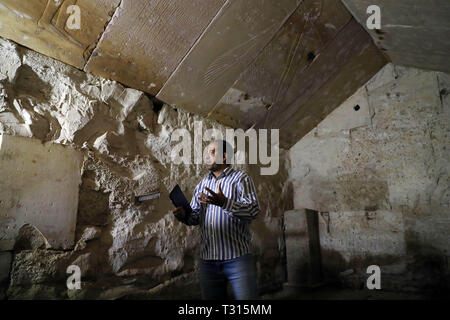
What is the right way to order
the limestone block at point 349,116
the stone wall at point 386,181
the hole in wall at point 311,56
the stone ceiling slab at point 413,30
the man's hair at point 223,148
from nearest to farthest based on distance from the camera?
the man's hair at point 223,148, the stone ceiling slab at point 413,30, the hole in wall at point 311,56, the stone wall at point 386,181, the limestone block at point 349,116

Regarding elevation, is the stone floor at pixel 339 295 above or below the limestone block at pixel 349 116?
below

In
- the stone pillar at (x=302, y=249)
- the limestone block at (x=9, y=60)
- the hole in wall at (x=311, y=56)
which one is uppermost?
the hole in wall at (x=311, y=56)

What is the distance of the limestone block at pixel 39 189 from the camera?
65.5 inches

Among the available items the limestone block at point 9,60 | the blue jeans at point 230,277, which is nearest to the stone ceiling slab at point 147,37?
the limestone block at point 9,60

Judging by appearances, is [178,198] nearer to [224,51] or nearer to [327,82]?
[224,51]

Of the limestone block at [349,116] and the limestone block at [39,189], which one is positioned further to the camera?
the limestone block at [349,116]

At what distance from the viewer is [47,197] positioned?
5.96ft

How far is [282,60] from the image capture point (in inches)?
106

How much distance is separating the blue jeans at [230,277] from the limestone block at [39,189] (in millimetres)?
900

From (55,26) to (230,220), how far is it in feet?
5.50

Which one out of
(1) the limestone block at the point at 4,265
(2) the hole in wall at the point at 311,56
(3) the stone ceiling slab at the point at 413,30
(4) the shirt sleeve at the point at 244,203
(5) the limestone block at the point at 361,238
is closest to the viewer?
(1) the limestone block at the point at 4,265

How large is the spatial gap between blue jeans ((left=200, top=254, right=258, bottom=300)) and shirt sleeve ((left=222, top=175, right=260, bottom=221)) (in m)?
0.24

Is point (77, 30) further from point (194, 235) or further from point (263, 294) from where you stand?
point (263, 294)

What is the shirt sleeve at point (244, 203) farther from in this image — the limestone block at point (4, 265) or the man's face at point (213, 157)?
the limestone block at point (4, 265)
